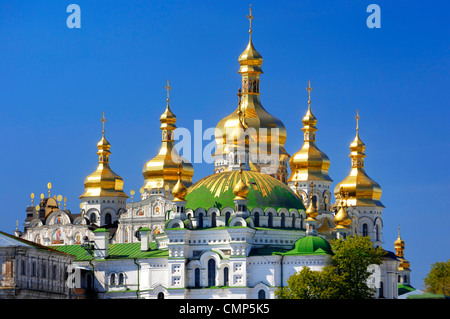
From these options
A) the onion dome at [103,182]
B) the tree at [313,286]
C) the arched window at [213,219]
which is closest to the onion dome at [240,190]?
the arched window at [213,219]

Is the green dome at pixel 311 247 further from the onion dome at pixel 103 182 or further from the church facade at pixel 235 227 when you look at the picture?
the onion dome at pixel 103 182

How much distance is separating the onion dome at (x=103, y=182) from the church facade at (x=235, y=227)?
2799 mm

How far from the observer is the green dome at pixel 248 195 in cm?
6425

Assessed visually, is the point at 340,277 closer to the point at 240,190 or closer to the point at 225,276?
the point at 225,276

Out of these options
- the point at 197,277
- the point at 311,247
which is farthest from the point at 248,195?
the point at 311,247

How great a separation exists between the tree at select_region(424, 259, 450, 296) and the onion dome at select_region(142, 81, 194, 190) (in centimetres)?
1653

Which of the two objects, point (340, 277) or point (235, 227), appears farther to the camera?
point (235, 227)

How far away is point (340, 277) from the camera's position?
57.5 m

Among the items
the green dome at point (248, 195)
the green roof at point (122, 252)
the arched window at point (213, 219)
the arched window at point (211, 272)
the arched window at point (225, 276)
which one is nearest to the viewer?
the arched window at point (225, 276)

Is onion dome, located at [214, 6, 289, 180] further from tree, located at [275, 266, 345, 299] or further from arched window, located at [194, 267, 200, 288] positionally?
tree, located at [275, 266, 345, 299]

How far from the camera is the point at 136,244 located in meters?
68.1

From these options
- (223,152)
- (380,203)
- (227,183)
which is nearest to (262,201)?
(227,183)

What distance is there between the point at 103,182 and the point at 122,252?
16638 mm
